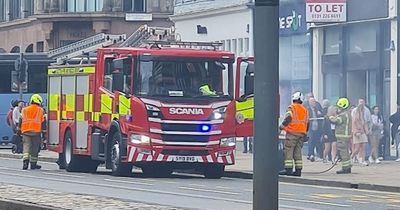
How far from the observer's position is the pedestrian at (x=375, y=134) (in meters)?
35.6

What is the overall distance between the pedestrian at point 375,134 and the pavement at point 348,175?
35 cm

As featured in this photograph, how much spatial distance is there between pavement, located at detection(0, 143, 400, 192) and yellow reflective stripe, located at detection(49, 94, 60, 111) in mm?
4637

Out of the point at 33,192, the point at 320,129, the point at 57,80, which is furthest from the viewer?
the point at 320,129

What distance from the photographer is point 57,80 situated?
3359cm

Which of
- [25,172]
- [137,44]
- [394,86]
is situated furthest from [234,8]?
[25,172]

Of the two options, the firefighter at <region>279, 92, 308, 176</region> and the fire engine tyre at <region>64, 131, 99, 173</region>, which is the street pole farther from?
the fire engine tyre at <region>64, 131, 99, 173</region>

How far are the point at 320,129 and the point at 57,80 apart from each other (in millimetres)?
8067

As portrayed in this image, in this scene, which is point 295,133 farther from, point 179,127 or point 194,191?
point 194,191

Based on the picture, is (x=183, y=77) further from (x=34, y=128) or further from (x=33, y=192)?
(x=33, y=192)

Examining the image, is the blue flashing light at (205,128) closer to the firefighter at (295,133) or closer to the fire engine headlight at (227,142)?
the fire engine headlight at (227,142)

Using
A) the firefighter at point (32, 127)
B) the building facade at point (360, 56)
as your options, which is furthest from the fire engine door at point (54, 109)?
the building facade at point (360, 56)

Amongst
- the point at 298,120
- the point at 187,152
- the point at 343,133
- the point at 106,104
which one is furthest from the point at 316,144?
the point at 187,152

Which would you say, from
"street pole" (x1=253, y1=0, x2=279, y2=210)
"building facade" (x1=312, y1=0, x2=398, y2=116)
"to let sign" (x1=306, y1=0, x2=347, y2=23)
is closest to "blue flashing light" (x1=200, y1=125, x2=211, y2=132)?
Answer: "building facade" (x1=312, y1=0, x2=398, y2=116)

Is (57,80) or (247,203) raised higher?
(57,80)
